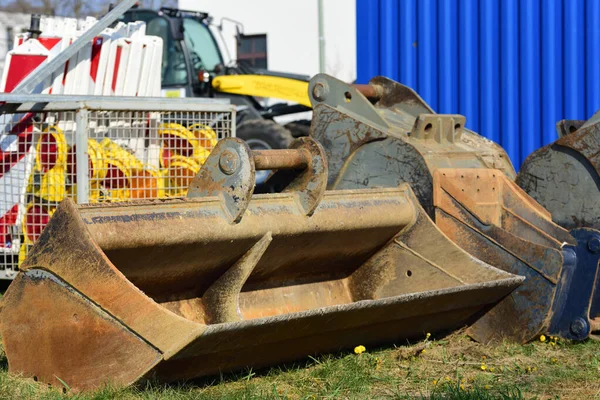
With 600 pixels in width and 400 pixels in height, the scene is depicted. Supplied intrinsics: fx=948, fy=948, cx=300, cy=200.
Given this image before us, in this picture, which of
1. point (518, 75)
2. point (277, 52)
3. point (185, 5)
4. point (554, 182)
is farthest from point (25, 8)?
point (554, 182)

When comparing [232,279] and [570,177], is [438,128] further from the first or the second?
[232,279]

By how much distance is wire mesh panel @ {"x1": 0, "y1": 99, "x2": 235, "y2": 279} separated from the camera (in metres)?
4.64

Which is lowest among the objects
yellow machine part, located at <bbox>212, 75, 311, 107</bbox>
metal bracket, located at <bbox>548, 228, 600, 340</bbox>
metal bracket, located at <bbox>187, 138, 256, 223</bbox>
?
metal bracket, located at <bbox>548, 228, 600, 340</bbox>

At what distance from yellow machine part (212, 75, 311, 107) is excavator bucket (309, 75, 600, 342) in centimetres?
537

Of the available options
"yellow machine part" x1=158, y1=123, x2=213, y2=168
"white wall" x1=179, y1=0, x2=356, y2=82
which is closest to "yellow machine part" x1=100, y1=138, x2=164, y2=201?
"yellow machine part" x1=158, y1=123, x2=213, y2=168

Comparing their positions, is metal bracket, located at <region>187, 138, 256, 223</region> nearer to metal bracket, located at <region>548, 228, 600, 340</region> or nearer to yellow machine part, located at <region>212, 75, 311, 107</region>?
metal bracket, located at <region>548, 228, 600, 340</region>

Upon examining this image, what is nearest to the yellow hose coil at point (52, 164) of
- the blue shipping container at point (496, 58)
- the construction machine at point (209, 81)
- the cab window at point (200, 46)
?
the blue shipping container at point (496, 58)

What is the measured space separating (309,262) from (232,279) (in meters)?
0.52

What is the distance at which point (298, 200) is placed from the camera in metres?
3.76

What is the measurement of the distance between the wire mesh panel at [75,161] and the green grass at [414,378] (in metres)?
1.34

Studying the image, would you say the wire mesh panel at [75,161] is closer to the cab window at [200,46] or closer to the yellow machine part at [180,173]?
the yellow machine part at [180,173]

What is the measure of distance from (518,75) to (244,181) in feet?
13.9

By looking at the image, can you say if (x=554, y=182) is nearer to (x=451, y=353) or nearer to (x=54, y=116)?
(x=451, y=353)

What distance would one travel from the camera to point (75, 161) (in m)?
4.64
